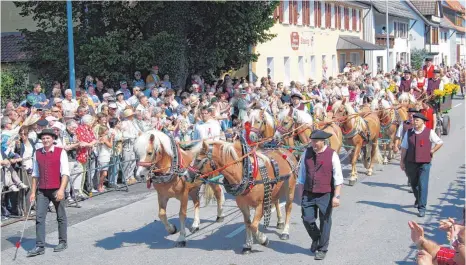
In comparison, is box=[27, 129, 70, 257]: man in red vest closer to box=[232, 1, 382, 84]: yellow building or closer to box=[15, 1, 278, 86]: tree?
box=[15, 1, 278, 86]: tree

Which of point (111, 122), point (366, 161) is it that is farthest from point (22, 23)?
point (366, 161)

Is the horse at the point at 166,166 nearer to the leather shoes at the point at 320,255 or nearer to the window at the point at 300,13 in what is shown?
the leather shoes at the point at 320,255

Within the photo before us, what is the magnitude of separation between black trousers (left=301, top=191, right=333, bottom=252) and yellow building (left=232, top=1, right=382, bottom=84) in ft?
65.5

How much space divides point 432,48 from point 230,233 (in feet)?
206

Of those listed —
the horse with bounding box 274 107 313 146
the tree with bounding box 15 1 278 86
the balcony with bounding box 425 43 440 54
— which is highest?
the balcony with bounding box 425 43 440 54

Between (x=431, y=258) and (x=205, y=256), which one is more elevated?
(x=431, y=258)

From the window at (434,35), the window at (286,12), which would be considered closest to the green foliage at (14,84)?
the window at (286,12)

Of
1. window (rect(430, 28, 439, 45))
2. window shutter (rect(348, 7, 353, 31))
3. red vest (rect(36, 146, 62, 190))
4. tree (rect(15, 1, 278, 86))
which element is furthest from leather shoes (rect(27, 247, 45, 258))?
window (rect(430, 28, 439, 45))

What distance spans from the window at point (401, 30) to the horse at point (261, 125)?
4615cm

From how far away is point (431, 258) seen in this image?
512 cm

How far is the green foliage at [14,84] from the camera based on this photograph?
67.4ft

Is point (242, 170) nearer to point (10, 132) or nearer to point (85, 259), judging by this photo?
point (85, 259)

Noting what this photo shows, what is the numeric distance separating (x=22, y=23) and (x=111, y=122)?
14973 millimetres

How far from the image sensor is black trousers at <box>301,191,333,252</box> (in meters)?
8.42
